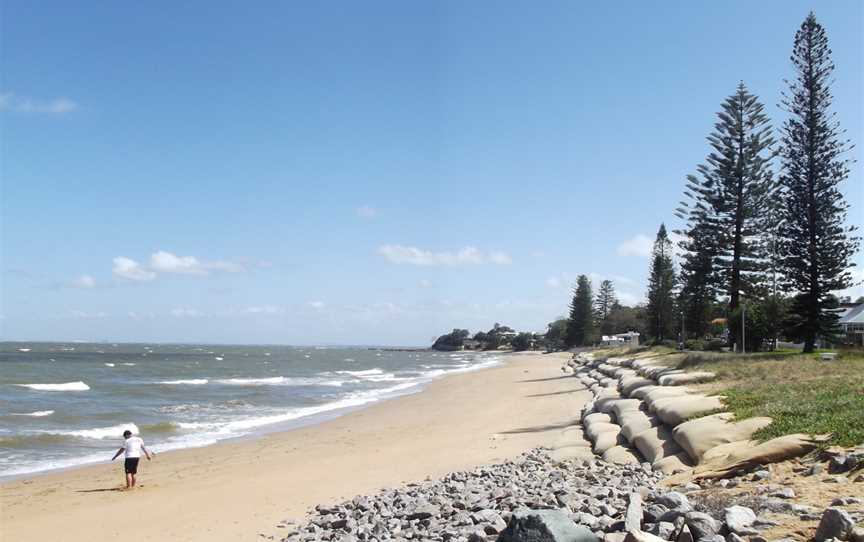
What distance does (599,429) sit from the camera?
1162cm

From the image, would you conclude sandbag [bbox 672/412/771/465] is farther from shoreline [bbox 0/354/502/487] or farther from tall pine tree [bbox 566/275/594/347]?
tall pine tree [bbox 566/275/594/347]

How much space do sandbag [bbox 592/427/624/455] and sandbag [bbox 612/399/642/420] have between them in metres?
1.23

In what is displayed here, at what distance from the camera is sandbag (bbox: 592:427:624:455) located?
10227 millimetres

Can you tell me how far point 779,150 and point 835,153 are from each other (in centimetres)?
197

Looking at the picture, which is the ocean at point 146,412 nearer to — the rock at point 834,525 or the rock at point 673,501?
the rock at point 673,501

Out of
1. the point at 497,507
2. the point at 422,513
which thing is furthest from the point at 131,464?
the point at 497,507

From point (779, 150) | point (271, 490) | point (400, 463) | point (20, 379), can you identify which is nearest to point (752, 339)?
point (779, 150)

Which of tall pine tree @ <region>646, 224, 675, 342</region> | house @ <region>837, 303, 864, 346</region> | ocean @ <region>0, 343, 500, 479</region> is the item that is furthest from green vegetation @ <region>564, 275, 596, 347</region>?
ocean @ <region>0, 343, 500, 479</region>

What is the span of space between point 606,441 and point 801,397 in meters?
2.74

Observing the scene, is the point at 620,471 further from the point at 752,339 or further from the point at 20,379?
the point at 20,379

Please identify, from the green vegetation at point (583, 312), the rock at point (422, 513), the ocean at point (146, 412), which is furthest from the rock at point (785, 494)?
the green vegetation at point (583, 312)

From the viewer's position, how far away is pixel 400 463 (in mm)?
11500

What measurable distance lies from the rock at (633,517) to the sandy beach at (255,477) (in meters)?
3.92

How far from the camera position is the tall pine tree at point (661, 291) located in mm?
60219
